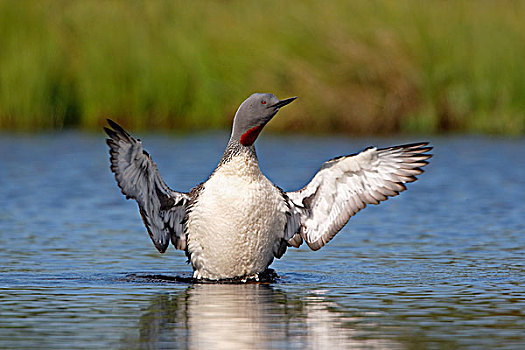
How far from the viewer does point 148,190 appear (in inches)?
355

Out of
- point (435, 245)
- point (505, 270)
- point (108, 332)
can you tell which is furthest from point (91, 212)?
point (108, 332)

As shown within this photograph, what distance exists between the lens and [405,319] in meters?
7.07

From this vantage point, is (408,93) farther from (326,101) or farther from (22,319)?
(22,319)

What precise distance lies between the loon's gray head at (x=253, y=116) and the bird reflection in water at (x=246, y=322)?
1.23 metres

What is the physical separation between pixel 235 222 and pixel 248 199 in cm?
20

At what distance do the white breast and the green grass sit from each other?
12.8 m

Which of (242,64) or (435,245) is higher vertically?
(242,64)

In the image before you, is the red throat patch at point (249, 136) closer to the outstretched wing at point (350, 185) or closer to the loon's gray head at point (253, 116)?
→ the loon's gray head at point (253, 116)

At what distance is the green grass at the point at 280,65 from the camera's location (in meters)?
21.5

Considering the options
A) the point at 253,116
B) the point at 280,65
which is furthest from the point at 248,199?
the point at 280,65

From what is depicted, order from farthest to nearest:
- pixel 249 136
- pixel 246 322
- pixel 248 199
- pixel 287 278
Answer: pixel 287 278, pixel 249 136, pixel 248 199, pixel 246 322

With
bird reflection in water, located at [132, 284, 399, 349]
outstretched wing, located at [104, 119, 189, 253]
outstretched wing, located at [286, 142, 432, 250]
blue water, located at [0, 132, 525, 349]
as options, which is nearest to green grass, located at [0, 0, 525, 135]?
blue water, located at [0, 132, 525, 349]

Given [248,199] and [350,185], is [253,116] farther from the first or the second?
[350,185]

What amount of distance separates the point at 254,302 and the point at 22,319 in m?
1.62
